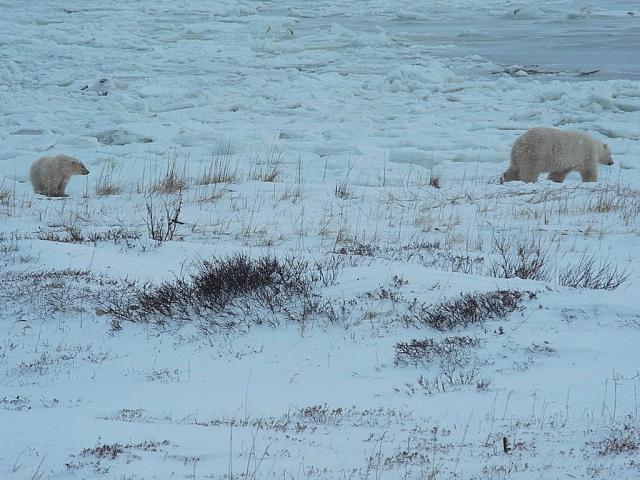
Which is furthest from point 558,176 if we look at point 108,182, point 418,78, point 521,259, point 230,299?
point 418,78

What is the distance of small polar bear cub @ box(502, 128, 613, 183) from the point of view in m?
10.9

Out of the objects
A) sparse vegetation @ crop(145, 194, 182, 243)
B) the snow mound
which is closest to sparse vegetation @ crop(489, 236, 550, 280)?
sparse vegetation @ crop(145, 194, 182, 243)

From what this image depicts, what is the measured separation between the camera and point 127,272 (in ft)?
20.7

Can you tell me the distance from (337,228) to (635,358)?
4.44 metres

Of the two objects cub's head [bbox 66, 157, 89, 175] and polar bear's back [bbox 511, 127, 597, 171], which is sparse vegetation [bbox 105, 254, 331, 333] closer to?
polar bear's back [bbox 511, 127, 597, 171]

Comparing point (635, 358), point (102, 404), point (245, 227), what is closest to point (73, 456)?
point (102, 404)

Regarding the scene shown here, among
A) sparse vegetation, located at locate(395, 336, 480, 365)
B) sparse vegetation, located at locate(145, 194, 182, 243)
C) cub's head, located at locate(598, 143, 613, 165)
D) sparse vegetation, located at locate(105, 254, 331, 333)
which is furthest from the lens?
cub's head, located at locate(598, 143, 613, 165)

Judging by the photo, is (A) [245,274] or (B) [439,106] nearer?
(A) [245,274]

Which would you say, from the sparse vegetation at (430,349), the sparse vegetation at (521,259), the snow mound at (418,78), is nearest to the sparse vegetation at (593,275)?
the sparse vegetation at (521,259)

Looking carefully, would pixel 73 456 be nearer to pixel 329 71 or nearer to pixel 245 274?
pixel 245 274

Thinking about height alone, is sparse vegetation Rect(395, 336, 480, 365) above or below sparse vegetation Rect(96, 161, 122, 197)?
above

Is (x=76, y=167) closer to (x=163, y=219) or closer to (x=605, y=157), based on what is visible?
(x=163, y=219)

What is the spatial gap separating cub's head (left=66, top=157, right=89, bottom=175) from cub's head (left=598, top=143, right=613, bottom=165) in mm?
7766

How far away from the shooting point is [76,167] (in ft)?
38.8
